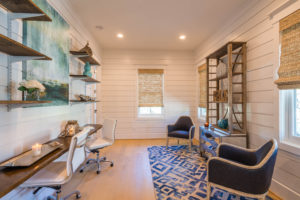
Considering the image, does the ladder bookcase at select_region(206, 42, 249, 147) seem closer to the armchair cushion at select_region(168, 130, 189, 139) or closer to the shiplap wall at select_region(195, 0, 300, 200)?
the shiplap wall at select_region(195, 0, 300, 200)

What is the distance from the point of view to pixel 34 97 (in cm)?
147

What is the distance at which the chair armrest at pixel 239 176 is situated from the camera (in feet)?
4.75

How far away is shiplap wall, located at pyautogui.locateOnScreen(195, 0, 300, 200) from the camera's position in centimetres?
178

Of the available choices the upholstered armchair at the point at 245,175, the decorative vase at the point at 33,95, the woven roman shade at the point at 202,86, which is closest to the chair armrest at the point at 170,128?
the woven roman shade at the point at 202,86

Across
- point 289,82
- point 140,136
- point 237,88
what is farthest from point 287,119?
point 140,136

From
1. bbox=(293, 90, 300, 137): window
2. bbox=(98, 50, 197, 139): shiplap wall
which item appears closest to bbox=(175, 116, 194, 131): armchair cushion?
bbox=(98, 50, 197, 139): shiplap wall

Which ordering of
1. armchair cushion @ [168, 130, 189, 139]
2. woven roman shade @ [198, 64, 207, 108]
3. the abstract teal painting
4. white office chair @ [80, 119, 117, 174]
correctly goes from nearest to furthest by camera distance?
the abstract teal painting → white office chair @ [80, 119, 117, 174] → armchair cushion @ [168, 130, 189, 139] → woven roman shade @ [198, 64, 207, 108]

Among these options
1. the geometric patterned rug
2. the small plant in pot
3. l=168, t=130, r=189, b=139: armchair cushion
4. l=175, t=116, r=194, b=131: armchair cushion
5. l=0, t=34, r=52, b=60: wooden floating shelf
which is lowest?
the geometric patterned rug

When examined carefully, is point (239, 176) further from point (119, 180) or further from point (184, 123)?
point (184, 123)

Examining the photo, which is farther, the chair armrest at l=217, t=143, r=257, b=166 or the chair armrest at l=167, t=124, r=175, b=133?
the chair armrest at l=167, t=124, r=175, b=133

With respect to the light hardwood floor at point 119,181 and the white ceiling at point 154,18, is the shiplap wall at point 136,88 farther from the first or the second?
the light hardwood floor at point 119,181

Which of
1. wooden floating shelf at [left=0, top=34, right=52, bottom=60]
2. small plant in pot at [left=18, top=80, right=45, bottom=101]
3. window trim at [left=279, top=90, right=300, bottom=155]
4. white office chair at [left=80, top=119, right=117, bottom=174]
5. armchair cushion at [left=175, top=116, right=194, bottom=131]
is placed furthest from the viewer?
armchair cushion at [left=175, top=116, right=194, bottom=131]

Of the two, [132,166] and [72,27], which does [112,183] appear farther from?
[72,27]

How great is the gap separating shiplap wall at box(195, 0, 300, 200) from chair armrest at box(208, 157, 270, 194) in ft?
1.97
